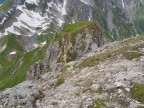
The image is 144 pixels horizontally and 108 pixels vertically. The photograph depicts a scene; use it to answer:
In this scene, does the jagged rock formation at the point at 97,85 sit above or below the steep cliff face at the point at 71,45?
below

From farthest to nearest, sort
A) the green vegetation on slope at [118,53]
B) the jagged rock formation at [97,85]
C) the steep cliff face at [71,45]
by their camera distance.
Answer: the steep cliff face at [71,45] → the green vegetation on slope at [118,53] → the jagged rock formation at [97,85]

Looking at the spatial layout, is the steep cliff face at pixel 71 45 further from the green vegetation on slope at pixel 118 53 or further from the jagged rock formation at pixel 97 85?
the green vegetation on slope at pixel 118 53

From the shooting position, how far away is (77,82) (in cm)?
5550

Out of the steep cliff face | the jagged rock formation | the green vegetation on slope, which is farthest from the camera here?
the steep cliff face

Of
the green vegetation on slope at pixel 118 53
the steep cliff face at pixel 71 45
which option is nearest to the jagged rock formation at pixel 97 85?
the green vegetation on slope at pixel 118 53

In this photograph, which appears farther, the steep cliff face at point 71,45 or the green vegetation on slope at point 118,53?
the steep cliff face at point 71,45

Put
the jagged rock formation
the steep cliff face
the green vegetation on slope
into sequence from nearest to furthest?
the jagged rock formation < the green vegetation on slope < the steep cliff face

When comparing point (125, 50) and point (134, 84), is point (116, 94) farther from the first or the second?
point (125, 50)

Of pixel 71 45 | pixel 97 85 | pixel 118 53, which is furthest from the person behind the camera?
pixel 71 45

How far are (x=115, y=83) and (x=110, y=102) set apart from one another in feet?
14.8

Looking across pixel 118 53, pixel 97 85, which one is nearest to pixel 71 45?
pixel 118 53

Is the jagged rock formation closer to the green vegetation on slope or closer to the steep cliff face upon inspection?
the green vegetation on slope

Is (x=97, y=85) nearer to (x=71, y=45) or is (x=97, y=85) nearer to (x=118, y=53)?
(x=118, y=53)

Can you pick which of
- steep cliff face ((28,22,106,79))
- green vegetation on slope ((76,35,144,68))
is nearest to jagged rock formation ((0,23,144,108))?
green vegetation on slope ((76,35,144,68))
